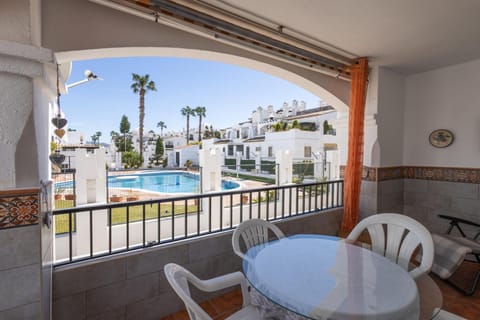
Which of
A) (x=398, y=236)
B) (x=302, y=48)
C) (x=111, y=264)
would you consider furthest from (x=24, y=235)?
(x=302, y=48)

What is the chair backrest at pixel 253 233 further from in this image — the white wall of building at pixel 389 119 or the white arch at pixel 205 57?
the white wall of building at pixel 389 119

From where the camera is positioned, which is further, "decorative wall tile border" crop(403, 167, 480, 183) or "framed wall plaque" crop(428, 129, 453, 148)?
"framed wall plaque" crop(428, 129, 453, 148)

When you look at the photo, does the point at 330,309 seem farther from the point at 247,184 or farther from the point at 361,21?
the point at 247,184

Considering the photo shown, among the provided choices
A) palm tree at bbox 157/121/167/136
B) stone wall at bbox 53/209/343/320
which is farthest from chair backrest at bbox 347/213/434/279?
palm tree at bbox 157/121/167/136

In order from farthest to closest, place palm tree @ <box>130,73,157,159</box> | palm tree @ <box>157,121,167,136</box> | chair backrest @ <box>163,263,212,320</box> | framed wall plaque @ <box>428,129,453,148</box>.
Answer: palm tree @ <box>157,121,167,136</box>
palm tree @ <box>130,73,157,159</box>
framed wall plaque @ <box>428,129,453,148</box>
chair backrest @ <box>163,263,212,320</box>

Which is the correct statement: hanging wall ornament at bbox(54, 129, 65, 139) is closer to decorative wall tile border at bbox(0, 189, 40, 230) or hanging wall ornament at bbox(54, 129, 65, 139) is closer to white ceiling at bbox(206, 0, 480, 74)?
decorative wall tile border at bbox(0, 189, 40, 230)

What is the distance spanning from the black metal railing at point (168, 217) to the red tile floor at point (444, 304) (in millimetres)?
592

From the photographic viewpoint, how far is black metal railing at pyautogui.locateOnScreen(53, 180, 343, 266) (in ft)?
6.89

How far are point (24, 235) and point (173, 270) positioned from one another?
2.64 ft

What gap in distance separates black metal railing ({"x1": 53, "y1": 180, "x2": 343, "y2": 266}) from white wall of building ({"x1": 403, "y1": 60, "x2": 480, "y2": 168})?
4.25 ft

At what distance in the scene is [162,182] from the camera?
350 inches

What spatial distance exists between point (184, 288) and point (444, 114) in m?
3.92

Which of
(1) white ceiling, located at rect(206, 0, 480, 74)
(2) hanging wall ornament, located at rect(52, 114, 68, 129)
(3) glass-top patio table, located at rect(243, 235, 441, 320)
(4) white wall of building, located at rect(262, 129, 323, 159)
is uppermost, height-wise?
(1) white ceiling, located at rect(206, 0, 480, 74)

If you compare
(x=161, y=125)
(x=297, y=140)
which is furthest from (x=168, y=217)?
(x=161, y=125)
